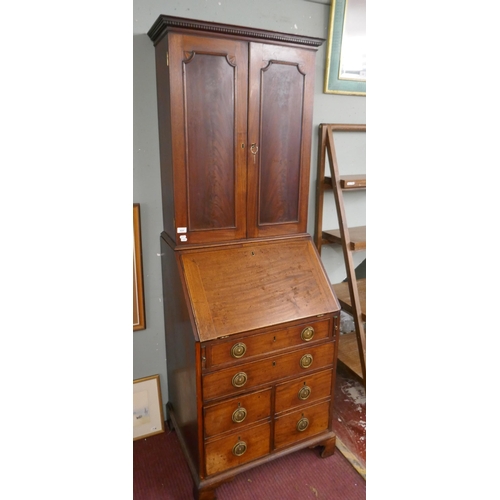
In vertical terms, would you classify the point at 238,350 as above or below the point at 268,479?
above

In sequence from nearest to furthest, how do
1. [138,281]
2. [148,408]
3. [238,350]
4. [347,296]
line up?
1. [238,350]
2. [138,281]
3. [148,408]
4. [347,296]

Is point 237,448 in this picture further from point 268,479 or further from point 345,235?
point 345,235

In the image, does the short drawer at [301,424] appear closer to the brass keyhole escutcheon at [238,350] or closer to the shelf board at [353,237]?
the brass keyhole escutcheon at [238,350]

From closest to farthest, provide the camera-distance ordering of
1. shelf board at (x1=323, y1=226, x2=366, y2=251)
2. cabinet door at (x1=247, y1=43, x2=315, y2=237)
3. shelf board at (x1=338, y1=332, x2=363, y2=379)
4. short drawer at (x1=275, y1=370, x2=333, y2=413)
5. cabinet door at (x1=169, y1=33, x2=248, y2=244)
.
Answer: cabinet door at (x1=169, y1=33, x2=248, y2=244), cabinet door at (x1=247, y1=43, x2=315, y2=237), short drawer at (x1=275, y1=370, x2=333, y2=413), shelf board at (x1=323, y1=226, x2=366, y2=251), shelf board at (x1=338, y1=332, x2=363, y2=379)

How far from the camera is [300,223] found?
1.87 meters

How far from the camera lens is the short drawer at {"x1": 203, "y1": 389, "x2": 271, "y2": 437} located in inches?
62.3

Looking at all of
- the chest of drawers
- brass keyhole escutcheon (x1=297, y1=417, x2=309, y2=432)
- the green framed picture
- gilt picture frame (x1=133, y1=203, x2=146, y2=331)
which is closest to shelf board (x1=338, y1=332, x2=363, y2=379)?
the chest of drawers

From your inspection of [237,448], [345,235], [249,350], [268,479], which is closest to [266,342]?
[249,350]

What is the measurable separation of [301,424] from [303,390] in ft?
0.61

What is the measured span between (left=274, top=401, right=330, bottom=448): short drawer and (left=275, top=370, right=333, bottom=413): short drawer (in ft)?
0.16

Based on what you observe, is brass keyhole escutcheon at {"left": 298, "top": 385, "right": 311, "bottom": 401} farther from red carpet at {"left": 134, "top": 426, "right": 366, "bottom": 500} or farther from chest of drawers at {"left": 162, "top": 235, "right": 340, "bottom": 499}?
red carpet at {"left": 134, "top": 426, "right": 366, "bottom": 500}

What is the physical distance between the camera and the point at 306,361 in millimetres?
1735

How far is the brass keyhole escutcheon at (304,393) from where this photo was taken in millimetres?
1765
